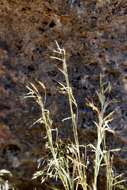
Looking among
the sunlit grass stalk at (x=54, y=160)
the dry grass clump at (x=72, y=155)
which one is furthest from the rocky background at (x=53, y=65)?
the sunlit grass stalk at (x=54, y=160)

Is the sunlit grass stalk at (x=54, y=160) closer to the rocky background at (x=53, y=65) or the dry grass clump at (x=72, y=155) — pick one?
the dry grass clump at (x=72, y=155)

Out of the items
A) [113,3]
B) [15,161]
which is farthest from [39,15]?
[15,161]

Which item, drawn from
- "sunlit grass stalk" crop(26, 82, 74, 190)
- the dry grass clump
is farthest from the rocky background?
"sunlit grass stalk" crop(26, 82, 74, 190)

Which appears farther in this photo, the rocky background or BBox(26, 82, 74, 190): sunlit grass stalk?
the rocky background

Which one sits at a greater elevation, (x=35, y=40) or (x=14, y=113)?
(x=35, y=40)

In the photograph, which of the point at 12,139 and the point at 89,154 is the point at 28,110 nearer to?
the point at 12,139

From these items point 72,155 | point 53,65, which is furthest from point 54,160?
point 53,65

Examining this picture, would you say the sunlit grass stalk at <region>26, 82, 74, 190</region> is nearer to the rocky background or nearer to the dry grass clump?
the dry grass clump

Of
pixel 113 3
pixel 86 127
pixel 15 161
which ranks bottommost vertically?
pixel 15 161
